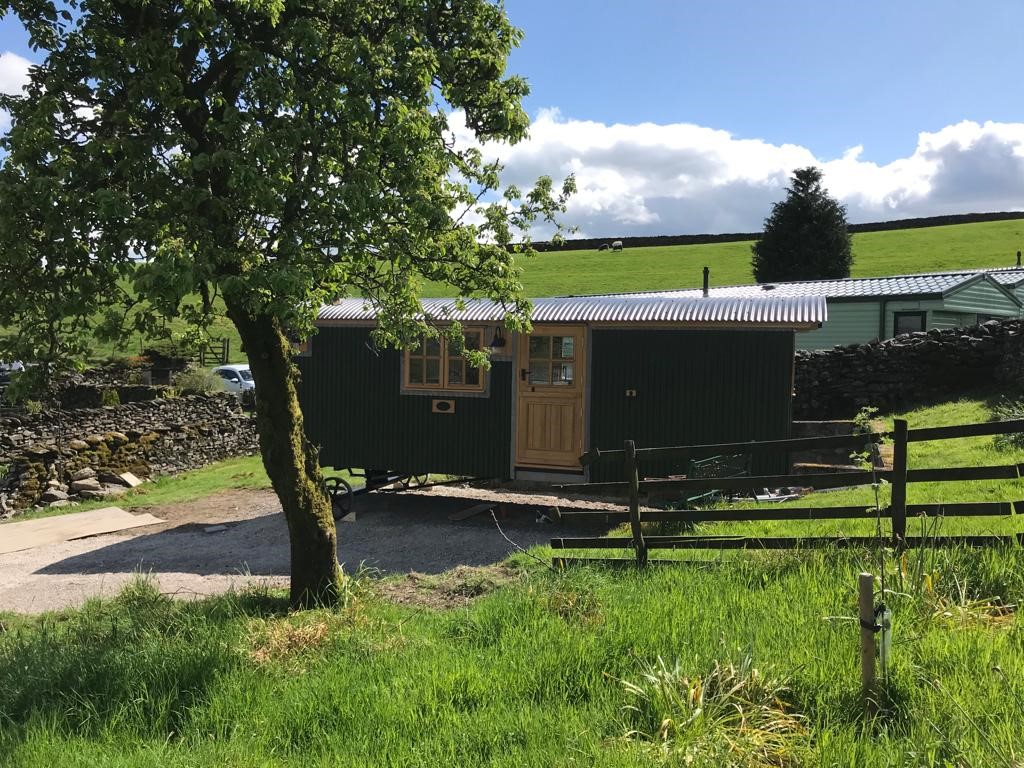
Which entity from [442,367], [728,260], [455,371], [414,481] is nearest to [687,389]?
[455,371]

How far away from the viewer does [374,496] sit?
519 inches

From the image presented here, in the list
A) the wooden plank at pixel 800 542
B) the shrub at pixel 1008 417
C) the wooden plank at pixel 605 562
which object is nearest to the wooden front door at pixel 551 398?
the wooden plank at pixel 800 542

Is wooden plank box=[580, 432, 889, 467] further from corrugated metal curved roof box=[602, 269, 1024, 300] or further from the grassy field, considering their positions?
corrugated metal curved roof box=[602, 269, 1024, 300]

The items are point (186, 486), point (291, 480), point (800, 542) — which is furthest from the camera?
point (186, 486)

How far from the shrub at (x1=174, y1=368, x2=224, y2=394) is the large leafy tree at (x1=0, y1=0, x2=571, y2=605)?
16.8 metres

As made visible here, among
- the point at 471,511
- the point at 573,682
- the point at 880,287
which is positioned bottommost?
the point at 471,511

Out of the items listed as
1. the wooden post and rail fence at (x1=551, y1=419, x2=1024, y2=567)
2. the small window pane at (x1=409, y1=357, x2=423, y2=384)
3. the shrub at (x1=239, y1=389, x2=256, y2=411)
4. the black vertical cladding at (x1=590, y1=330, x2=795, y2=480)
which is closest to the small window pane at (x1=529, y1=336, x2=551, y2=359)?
the black vertical cladding at (x1=590, y1=330, x2=795, y2=480)

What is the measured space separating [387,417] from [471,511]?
1.93 m

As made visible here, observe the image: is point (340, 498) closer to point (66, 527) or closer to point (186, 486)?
point (66, 527)

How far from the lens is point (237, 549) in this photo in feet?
34.4

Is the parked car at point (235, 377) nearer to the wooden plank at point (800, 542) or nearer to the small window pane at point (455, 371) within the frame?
the small window pane at point (455, 371)

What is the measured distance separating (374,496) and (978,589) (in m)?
10.1

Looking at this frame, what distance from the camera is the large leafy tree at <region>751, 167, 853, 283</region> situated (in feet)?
123

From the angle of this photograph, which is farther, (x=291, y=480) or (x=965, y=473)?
(x=291, y=480)
